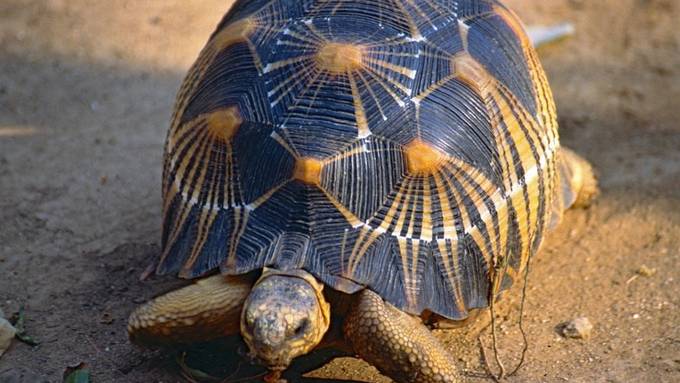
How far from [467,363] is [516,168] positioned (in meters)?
0.78

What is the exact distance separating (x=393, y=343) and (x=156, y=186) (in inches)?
86.6

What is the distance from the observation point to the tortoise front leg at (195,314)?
3.14 meters

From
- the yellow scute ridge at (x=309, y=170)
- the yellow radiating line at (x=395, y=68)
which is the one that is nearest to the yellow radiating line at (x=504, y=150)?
the yellow radiating line at (x=395, y=68)

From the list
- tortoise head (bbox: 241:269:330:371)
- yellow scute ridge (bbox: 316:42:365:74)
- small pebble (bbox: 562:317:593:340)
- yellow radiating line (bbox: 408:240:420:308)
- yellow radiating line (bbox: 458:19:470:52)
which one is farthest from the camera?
small pebble (bbox: 562:317:593:340)

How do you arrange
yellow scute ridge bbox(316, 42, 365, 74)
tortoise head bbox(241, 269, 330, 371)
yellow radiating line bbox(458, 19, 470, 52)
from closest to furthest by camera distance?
tortoise head bbox(241, 269, 330, 371) < yellow scute ridge bbox(316, 42, 365, 74) < yellow radiating line bbox(458, 19, 470, 52)

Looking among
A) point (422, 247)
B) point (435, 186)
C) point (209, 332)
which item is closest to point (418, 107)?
point (435, 186)

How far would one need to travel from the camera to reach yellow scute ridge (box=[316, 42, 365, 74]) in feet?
10.6

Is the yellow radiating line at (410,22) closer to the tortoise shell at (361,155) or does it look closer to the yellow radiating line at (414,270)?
the tortoise shell at (361,155)

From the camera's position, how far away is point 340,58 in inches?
128

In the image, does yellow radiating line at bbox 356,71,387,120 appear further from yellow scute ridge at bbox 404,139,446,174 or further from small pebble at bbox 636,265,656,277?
small pebble at bbox 636,265,656,277

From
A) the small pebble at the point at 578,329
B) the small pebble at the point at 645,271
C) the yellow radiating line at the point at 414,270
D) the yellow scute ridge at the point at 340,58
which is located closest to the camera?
the yellow radiating line at the point at 414,270

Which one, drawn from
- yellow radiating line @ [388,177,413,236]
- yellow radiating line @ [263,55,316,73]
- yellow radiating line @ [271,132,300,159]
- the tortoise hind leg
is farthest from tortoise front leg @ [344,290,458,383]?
the tortoise hind leg

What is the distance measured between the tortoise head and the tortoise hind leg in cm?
181

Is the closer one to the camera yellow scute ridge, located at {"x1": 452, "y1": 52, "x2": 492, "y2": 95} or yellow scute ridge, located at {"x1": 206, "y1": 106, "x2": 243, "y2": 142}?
yellow scute ridge, located at {"x1": 206, "y1": 106, "x2": 243, "y2": 142}
